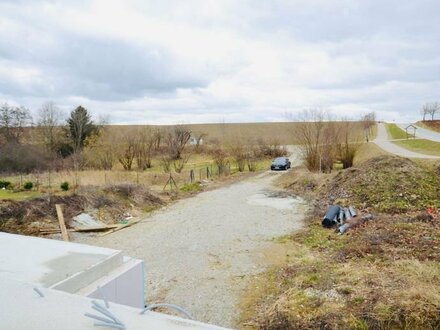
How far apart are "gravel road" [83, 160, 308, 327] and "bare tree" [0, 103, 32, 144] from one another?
3313 centimetres

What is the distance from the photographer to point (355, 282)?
6.24 m

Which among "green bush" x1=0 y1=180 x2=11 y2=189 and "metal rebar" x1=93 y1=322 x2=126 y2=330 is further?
"green bush" x1=0 y1=180 x2=11 y2=189

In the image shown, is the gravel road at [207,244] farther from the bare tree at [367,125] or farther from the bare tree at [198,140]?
the bare tree at [198,140]

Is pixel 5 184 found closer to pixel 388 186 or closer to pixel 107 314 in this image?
pixel 388 186

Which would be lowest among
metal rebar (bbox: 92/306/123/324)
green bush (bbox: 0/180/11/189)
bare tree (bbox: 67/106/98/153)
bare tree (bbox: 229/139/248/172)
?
green bush (bbox: 0/180/11/189)

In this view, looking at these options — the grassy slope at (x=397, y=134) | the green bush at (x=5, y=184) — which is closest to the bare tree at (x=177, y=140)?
the green bush at (x=5, y=184)

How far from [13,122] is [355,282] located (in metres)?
46.6

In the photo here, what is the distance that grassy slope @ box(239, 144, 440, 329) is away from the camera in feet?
16.8

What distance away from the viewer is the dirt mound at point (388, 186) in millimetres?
12898

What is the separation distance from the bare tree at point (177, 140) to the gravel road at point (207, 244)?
746 inches

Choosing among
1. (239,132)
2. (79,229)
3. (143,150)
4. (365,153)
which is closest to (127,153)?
(143,150)

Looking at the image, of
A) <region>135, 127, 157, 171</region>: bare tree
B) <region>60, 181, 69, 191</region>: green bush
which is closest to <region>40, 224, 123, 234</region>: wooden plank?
<region>60, 181, 69, 191</region>: green bush

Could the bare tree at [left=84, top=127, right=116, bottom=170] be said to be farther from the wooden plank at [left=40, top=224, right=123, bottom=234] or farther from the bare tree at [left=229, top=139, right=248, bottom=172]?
A: the wooden plank at [left=40, top=224, right=123, bottom=234]

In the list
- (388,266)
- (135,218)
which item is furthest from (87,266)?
(135,218)
